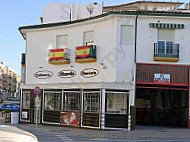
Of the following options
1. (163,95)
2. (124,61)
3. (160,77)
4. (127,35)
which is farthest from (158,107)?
(127,35)

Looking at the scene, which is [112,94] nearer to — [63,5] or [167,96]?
[167,96]

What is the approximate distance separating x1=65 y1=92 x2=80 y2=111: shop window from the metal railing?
20.4ft

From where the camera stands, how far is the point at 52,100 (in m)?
27.4

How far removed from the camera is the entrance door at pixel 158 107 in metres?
28.9

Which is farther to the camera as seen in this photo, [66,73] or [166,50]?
[66,73]

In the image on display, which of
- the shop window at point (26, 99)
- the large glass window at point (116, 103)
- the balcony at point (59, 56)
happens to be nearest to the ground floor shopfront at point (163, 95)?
the large glass window at point (116, 103)

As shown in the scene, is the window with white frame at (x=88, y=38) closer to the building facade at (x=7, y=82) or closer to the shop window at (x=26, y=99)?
the shop window at (x=26, y=99)

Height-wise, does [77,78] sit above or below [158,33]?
below

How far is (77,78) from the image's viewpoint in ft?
88.9

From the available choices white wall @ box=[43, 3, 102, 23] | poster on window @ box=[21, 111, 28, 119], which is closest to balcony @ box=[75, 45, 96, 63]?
poster on window @ box=[21, 111, 28, 119]

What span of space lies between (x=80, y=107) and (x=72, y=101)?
1.02m

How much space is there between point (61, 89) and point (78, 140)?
Answer: 9.02m

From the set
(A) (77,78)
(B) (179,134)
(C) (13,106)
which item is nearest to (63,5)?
(C) (13,106)

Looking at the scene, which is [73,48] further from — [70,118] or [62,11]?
[62,11]
